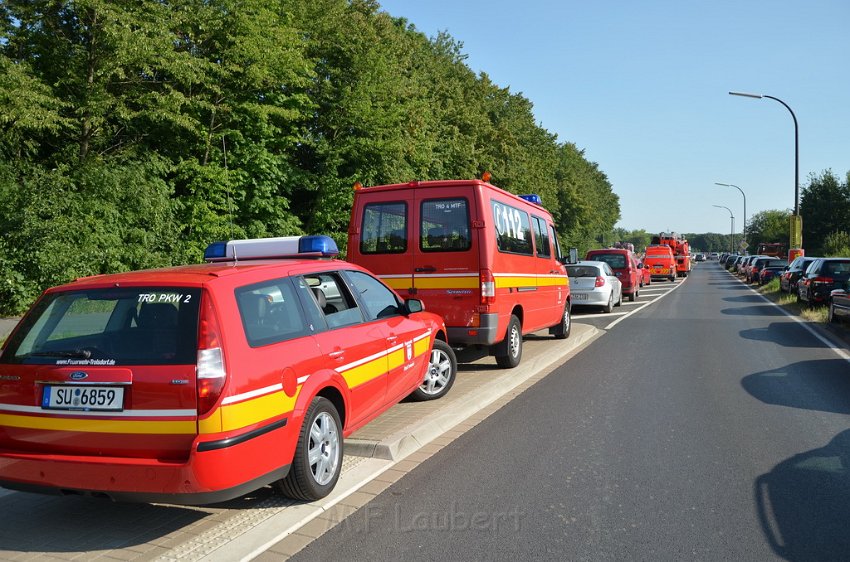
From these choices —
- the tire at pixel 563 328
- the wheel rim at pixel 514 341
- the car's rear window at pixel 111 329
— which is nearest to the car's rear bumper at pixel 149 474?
the car's rear window at pixel 111 329

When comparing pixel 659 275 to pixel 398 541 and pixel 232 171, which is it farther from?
pixel 398 541

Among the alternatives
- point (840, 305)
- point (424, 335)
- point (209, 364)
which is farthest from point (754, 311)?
point (209, 364)

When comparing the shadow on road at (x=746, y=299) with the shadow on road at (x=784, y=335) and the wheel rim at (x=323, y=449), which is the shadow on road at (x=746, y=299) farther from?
the wheel rim at (x=323, y=449)

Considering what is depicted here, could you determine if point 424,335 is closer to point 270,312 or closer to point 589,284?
point 270,312

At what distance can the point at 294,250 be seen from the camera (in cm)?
762

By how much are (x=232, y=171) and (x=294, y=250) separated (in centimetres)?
1468

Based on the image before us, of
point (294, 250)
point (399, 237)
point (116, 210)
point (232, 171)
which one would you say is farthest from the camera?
point (232, 171)

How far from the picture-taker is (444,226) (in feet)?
28.3

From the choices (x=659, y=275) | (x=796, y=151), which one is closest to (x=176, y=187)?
(x=796, y=151)

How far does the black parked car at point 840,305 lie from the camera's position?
1448 cm

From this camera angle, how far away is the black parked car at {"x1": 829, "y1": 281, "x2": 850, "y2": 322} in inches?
570

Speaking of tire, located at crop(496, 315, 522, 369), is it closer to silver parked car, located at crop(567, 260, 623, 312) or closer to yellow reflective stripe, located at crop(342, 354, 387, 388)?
yellow reflective stripe, located at crop(342, 354, 387, 388)

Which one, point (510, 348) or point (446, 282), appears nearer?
point (446, 282)

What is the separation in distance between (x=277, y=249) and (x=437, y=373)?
2322mm
